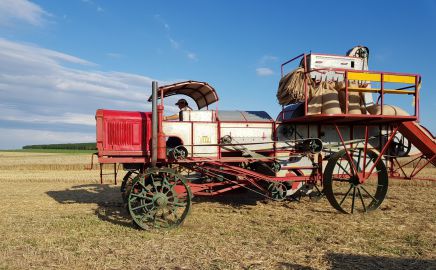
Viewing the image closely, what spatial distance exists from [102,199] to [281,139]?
6176 millimetres

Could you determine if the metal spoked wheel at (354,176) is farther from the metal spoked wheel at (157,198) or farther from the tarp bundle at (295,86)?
the metal spoked wheel at (157,198)

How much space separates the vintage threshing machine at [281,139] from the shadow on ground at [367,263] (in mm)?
3346

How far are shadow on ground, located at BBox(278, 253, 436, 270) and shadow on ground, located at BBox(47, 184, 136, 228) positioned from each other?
4.14 metres

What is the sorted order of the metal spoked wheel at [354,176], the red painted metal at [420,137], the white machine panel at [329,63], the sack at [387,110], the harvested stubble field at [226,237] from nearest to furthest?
the harvested stubble field at [226,237], the metal spoked wheel at [354,176], the sack at [387,110], the white machine panel at [329,63], the red painted metal at [420,137]

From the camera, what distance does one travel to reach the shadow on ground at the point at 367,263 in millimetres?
5504

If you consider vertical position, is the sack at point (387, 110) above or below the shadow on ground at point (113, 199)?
above

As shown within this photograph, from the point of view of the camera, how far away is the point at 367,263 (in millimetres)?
5684

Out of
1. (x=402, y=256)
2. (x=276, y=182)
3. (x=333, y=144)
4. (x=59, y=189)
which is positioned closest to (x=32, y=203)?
(x=59, y=189)

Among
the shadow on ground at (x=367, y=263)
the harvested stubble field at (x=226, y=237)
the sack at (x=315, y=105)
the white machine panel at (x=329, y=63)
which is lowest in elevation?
the shadow on ground at (x=367, y=263)

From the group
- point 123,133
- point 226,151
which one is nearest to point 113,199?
point 123,133

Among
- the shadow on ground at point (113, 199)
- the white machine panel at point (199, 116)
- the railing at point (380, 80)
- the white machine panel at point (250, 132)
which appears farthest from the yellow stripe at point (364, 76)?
the shadow on ground at point (113, 199)

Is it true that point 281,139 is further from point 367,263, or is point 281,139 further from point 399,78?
point 367,263

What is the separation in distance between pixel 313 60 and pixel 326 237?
16.9 ft

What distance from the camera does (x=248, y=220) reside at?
8.80 m
